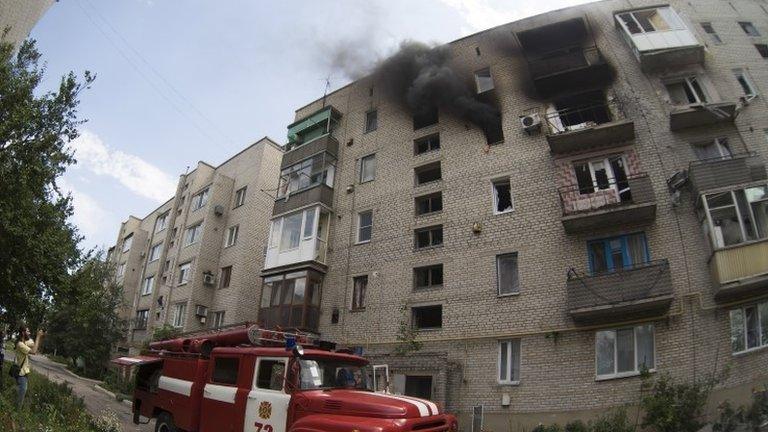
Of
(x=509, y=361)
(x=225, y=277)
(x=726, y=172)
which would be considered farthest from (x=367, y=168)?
(x=726, y=172)

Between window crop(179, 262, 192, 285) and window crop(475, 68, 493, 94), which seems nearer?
window crop(475, 68, 493, 94)

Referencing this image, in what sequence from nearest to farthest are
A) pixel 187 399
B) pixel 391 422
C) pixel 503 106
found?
pixel 391 422
pixel 187 399
pixel 503 106

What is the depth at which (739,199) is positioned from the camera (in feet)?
44.4

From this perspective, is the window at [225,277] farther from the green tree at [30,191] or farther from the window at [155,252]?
the green tree at [30,191]

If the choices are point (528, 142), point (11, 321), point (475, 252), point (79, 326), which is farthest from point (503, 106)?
point (79, 326)

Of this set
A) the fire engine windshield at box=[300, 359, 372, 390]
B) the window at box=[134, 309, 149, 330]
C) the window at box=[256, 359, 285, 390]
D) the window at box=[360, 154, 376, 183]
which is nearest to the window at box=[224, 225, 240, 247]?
the window at box=[134, 309, 149, 330]

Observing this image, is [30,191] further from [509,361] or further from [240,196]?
[240,196]

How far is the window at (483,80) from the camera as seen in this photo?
21.8m

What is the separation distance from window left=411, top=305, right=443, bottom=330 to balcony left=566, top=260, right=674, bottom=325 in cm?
546

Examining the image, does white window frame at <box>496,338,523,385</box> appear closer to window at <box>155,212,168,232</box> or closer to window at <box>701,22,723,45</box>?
window at <box>701,22,723,45</box>

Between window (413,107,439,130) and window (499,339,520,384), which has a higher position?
window (413,107,439,130)

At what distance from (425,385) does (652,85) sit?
1446 cm

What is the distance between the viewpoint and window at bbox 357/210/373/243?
2233 centimetres

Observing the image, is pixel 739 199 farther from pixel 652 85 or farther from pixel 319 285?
pixel 319 285
